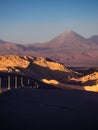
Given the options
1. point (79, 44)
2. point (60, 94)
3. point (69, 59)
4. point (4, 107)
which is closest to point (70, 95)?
point (60, 94)

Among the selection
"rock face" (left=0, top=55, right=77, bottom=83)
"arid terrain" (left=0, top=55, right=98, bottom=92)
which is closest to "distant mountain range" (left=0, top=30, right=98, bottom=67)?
"rock face" (left=0, top=55, right=77, bottom=83)

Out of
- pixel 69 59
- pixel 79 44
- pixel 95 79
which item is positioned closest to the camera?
pixel 95 79

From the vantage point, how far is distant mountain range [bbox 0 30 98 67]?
100 metres

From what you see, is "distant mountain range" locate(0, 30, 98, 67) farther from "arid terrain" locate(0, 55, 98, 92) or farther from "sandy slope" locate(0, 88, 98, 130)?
"sandy slope" locate(0, 88, 98, 130)

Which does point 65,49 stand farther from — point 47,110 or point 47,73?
point 47,110

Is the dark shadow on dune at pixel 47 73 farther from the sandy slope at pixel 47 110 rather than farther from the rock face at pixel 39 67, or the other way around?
the sandy slope at pixel 47 110

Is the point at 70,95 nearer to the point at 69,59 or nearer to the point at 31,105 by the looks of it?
the point at 31,105

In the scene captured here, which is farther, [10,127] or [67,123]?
[67,123]

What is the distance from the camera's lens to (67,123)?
708 inches

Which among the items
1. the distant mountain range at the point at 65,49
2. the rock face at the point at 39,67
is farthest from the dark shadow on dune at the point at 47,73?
the distant mountain range at the point at 65,49

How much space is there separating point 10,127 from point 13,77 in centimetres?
1753

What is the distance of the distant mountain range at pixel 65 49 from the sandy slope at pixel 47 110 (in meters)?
62.4

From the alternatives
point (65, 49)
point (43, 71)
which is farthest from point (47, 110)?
point (65, 49)

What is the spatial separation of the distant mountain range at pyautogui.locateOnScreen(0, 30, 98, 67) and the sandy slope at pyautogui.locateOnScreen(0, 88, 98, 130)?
62418mm
